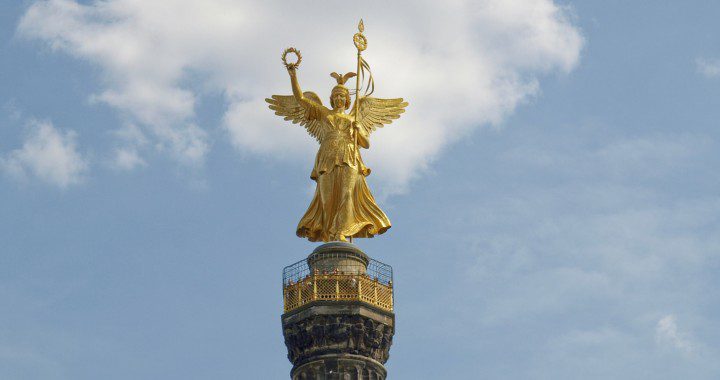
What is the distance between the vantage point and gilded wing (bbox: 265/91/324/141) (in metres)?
66.2

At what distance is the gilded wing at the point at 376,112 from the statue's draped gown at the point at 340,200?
145 cm

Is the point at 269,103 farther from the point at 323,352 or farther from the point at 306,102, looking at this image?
the point at 323,352

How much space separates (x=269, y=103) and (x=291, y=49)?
9.79 feet

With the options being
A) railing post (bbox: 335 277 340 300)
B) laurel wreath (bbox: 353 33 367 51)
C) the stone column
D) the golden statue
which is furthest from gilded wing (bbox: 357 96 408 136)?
the stone column

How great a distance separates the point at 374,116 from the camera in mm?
66625

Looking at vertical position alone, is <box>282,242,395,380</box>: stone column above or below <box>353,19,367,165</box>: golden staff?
below

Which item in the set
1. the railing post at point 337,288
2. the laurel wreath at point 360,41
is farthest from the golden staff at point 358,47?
the railing post at point 337,288

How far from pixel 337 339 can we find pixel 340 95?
10178 mm

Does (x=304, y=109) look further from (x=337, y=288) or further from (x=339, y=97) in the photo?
(x=337, y=288)

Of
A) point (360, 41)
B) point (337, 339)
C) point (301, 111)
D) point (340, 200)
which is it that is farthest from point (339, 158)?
point (337, 339)

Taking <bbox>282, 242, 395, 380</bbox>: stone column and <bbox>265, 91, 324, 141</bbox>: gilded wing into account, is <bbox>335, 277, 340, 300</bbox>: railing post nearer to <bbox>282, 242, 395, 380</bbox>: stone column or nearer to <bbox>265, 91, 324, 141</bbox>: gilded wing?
<bbox>282, 242, 395, 380</bbox>: stone column

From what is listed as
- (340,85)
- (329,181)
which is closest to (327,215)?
(329,181)

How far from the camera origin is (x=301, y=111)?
219 ft

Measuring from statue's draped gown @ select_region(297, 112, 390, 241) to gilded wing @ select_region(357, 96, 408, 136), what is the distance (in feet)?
4.75
